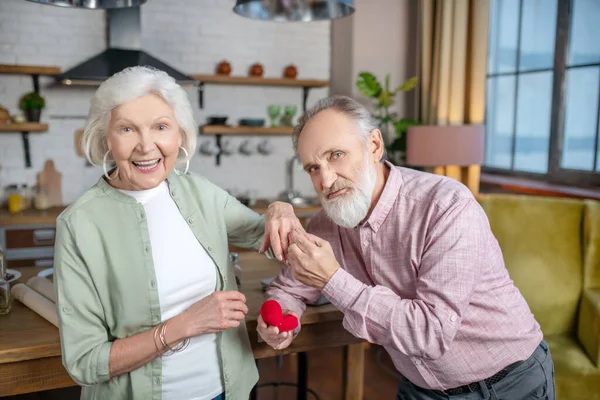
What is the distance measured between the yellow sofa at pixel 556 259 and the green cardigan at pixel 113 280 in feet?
5.55

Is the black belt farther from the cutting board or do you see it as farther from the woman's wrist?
the cutting board

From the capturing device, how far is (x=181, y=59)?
4473 millimetres

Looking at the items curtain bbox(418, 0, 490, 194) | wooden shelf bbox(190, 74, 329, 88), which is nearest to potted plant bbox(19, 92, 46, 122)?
wooden shelf bbox(190, 74, 329, 88)

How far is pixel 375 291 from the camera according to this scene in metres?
1.24

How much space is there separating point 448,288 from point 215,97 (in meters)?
3.74

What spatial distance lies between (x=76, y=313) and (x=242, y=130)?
3381 mm

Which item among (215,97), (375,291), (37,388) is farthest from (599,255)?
(215,97)

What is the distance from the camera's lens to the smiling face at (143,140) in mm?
1146

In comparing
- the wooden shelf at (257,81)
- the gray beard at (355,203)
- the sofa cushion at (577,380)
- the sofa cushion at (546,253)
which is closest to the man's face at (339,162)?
the gray beard at (355,203)

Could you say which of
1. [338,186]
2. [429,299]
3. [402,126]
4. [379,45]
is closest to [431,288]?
[429,299]

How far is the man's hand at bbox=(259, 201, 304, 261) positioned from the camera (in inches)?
52.4

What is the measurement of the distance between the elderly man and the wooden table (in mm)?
240

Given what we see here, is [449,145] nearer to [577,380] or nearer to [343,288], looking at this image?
[577,380]

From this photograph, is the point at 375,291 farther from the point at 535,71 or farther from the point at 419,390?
the point at 535,71
